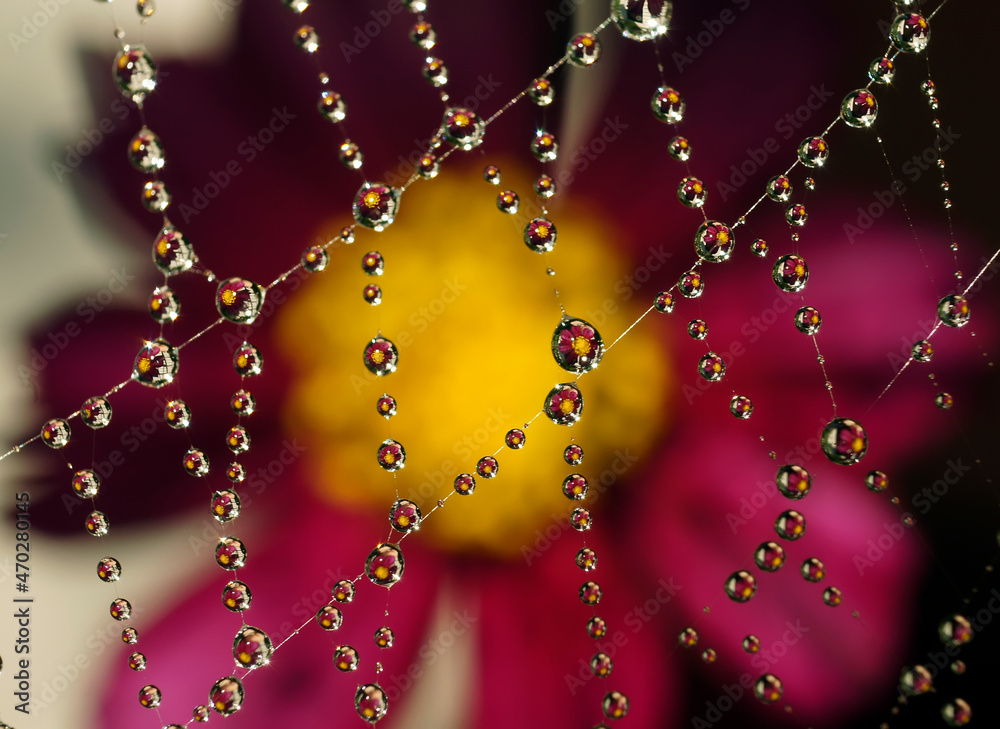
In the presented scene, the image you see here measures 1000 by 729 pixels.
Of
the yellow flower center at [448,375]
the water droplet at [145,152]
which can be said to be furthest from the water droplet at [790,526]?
the water droplet at [145,152]

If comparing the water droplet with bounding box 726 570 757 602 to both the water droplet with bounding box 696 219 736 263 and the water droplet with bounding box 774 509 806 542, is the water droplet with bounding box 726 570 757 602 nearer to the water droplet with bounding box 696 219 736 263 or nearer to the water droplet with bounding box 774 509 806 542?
the water droplet with bounding box 774 509 806 542

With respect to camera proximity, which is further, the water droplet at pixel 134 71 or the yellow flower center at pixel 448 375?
the yellow flower center at pixel 448 375

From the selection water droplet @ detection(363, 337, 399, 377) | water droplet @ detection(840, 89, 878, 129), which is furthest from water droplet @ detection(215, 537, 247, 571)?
water droplet @ detection(840, 89, 878, 129)

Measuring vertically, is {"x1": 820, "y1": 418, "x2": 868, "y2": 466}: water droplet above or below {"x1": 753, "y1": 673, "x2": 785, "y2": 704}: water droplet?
above

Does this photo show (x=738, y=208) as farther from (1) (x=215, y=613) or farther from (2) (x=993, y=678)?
(1) (x=215, y=613)

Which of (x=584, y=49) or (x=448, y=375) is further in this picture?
(x=448, y=375)

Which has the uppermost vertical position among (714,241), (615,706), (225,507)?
(714,241)

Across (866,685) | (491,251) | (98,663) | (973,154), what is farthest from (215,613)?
(973,154)

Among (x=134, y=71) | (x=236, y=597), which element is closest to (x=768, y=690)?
(x=236, y=597)

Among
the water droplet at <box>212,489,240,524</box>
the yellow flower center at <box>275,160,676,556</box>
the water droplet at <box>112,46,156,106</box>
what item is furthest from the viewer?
the yellow flower center at <box>275,160,676,556</box>

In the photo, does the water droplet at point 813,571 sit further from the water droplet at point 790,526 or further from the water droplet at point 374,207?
the water droplet at point 374,207

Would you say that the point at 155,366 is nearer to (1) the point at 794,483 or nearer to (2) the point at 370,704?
(2) the point at 370,704
